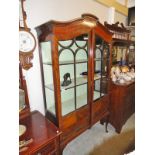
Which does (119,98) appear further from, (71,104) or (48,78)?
(48,78)

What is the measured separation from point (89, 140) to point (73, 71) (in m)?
1.21

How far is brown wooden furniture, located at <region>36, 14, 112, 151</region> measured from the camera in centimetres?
135

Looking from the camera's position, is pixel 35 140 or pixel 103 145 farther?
pixel 103 145

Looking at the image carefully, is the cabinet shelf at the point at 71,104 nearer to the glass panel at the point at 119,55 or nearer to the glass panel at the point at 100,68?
the glass panel at the point at 100,68

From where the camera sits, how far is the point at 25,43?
1.41m

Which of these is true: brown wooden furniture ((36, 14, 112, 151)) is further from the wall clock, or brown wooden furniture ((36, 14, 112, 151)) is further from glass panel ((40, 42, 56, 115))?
the wall clock

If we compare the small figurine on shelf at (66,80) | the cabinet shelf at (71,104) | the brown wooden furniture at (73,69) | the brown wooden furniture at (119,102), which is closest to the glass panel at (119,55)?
the brown wooden furniture at (119,102)

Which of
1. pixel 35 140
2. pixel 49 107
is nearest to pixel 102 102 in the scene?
pixel 49 107

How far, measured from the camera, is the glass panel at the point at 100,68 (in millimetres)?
1910
